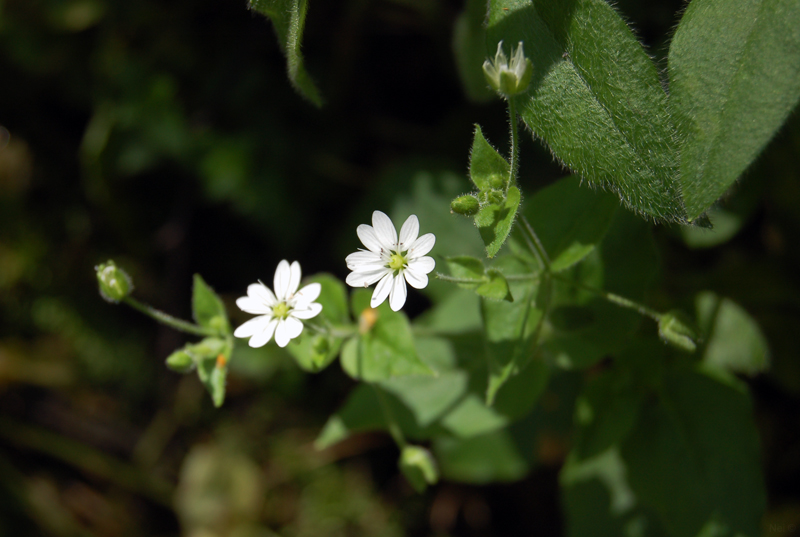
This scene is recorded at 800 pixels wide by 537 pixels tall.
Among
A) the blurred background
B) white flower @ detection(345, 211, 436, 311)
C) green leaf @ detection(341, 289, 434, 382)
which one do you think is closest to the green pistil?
white flower @ detection(345, 211, 436, 311)

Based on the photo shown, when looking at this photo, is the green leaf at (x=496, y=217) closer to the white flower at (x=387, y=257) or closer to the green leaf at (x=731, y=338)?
the white flower at (x=387, y=257)

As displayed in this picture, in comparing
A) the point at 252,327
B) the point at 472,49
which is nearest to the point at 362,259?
the point at 252,327

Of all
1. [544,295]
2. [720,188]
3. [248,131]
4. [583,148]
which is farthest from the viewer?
[248,131]

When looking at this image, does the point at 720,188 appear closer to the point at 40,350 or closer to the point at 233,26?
the point at 233,26

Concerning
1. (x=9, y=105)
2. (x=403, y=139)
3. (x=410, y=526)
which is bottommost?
(x=410, y=526)

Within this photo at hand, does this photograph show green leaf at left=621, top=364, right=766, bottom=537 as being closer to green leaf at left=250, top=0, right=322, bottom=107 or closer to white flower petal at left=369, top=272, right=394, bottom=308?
white flower petal at left=369, top=272, right=394, bottom=308

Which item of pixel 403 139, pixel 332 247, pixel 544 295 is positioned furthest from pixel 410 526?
pixel 403 139

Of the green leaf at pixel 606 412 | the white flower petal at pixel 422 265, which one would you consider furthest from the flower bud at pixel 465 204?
the green leaf at pixel 606 412
